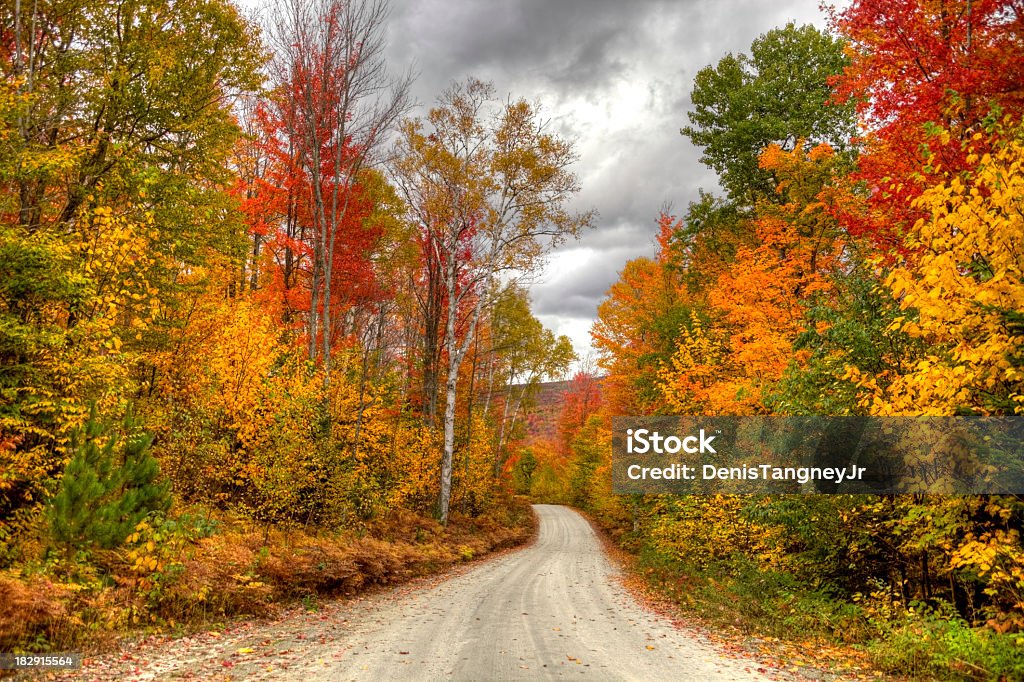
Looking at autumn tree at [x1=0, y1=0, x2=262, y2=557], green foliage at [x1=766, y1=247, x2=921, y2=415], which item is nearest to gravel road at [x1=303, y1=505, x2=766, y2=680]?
green foliage at [x1=766, y1=247, x2=921, y2=415]

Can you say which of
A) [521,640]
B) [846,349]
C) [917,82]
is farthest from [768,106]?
[521,640]

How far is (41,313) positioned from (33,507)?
2.89 meters

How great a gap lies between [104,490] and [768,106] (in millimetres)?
21561

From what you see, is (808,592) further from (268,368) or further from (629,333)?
(629,333)

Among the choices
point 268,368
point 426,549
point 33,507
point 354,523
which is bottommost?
point 426,549

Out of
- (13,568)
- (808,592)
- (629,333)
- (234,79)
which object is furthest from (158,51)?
(629,333)

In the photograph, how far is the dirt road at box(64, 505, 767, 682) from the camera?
627cm

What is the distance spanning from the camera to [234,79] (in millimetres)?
12438
